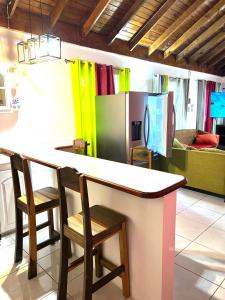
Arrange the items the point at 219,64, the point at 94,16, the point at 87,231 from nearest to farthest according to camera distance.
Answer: the point at 87,231
the point at 94,16
the point at 219,64

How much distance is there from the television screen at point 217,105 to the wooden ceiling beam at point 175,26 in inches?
120

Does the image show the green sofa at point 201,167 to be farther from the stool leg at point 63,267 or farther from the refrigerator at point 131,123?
the stool leg at point 63,267

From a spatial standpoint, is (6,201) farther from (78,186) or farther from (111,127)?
(111,127)

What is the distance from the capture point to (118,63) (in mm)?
4219

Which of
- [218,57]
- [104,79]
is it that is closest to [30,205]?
[104,79]

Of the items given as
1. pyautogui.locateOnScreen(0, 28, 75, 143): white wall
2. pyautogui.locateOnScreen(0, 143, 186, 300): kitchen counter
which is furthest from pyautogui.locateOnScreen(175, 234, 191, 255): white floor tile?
pyautogui.locateOnScreen(0, 28, 75, 143): white wall

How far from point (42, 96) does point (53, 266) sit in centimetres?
227

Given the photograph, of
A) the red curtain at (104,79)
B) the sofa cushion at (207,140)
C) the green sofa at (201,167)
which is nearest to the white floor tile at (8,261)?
the red curtain at (104,79)

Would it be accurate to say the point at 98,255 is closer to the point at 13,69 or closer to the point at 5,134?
the point at 5,134

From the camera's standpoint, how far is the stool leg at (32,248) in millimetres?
1850

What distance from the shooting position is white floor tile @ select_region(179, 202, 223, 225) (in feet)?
9.44

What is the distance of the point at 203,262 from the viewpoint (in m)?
2.11

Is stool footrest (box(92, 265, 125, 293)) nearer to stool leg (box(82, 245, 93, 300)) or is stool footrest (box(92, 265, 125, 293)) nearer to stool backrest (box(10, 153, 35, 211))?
stool leg (box(82, 245, 93, 300))

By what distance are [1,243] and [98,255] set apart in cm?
123
